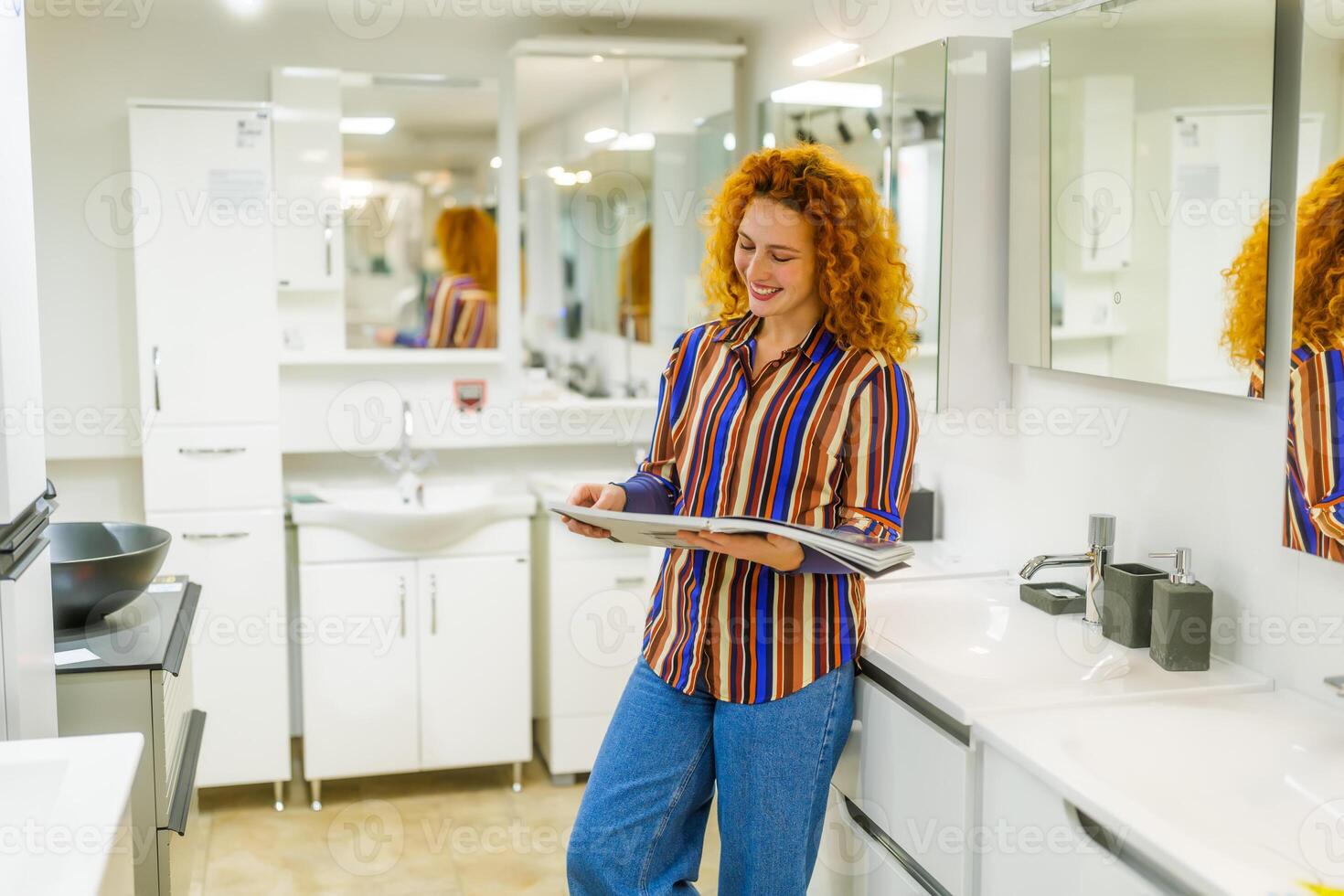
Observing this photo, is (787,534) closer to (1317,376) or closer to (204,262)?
(1317,376)

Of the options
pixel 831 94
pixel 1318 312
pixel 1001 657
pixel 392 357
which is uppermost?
pixel 831 94

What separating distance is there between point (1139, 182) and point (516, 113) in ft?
7.38

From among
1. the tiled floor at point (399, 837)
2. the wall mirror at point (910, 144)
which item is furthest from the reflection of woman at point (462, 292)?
the tiled floor at point (399, 837)

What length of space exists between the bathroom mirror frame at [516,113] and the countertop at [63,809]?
8.45 ft

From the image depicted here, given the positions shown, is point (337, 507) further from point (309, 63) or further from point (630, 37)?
point (630, 37)

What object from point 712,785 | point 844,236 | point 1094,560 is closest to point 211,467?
point 712,785

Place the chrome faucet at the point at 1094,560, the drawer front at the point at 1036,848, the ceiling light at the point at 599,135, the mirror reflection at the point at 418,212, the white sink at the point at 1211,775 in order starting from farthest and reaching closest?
1. the ceiling light at the point at 599,135
2. the mirror reflection at the point at 418,212
3. the chrome faucet at the point at 1094,560
4. the drawer front at the point at 1036,848
5. the white sink at the point at 1211,775

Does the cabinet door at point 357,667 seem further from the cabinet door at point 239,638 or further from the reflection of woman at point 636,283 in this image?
the reflection of woman at point 636,283

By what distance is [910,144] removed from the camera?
2.71 meters

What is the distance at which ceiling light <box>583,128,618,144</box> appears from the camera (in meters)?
3.88

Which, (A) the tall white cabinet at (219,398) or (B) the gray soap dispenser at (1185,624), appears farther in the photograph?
(A) the tall white cabinet at (219,398)

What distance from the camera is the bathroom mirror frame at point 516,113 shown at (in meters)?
3.75

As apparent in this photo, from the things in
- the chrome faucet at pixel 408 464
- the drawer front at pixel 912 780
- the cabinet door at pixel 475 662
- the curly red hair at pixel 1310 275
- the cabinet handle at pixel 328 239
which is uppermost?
the cabinet handle at pixel 328 239

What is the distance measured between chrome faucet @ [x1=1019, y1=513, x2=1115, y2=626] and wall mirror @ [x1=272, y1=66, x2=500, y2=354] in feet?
7.30
